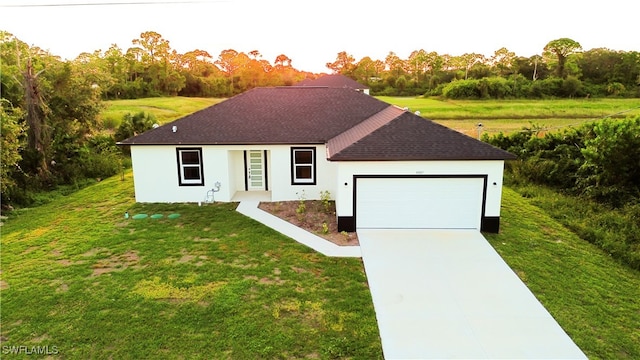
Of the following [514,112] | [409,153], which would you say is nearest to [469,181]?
[409,153]

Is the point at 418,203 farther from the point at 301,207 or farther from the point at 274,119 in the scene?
the point at 274,119

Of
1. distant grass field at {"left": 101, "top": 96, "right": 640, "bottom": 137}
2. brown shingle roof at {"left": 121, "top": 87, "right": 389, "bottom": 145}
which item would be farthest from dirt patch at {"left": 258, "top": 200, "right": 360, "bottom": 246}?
distant grass field at {"left": 101, "top": 96, "right": 640, "bottom": 137}

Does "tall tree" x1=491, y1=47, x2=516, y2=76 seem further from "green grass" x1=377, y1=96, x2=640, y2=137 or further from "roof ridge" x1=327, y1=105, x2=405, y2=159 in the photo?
"roof ridge" x1=327, y1=105, x2=405, y2=159

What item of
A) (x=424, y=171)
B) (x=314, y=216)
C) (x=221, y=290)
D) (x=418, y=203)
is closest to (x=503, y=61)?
(x=424, y=171)

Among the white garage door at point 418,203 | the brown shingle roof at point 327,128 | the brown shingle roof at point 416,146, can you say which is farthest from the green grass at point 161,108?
the white garage door at point 418,203

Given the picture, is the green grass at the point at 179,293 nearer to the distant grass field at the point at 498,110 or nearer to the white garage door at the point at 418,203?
the white garage door at the point at 418,203

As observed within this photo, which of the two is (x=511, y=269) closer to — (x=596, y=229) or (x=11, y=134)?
(x=596, y=229)
